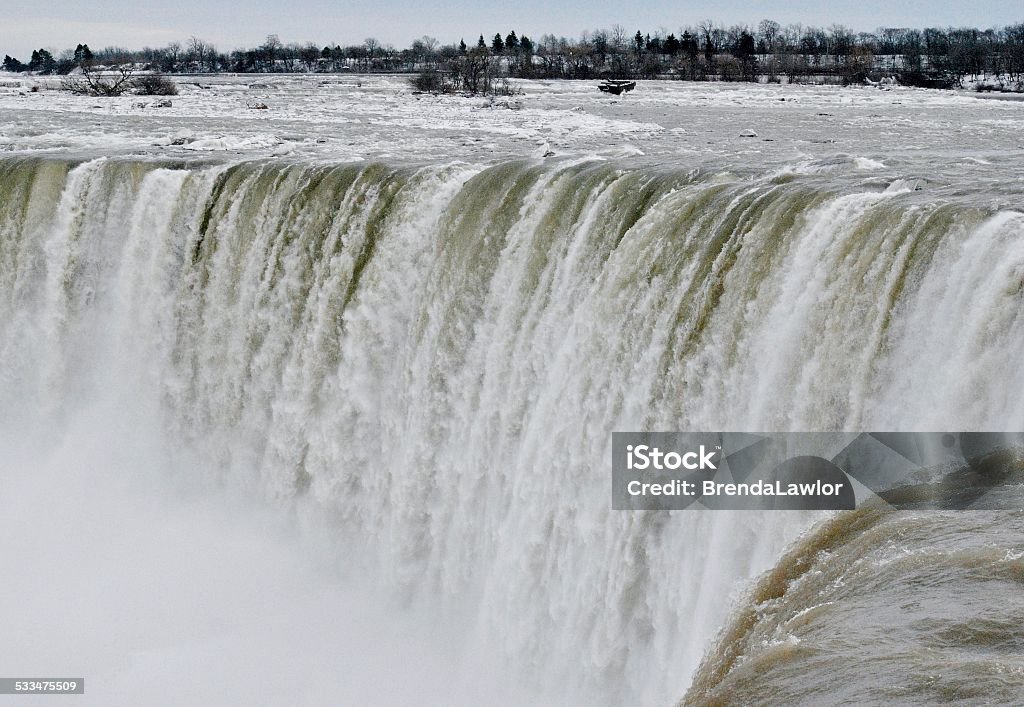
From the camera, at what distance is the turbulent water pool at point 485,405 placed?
588cm

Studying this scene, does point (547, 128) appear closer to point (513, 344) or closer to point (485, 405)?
point (513, 344)

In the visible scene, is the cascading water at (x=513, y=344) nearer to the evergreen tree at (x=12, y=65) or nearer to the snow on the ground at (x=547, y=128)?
the snow on the ground at (x=547, y=128)

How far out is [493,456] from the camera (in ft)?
32.3

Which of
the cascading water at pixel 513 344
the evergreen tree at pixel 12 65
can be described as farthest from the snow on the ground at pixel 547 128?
the evergreen tree at pixel 12 65

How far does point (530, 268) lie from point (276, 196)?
157 inches

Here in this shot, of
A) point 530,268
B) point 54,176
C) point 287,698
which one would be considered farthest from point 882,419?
point 54,176

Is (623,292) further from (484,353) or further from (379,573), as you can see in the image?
(379,573)
